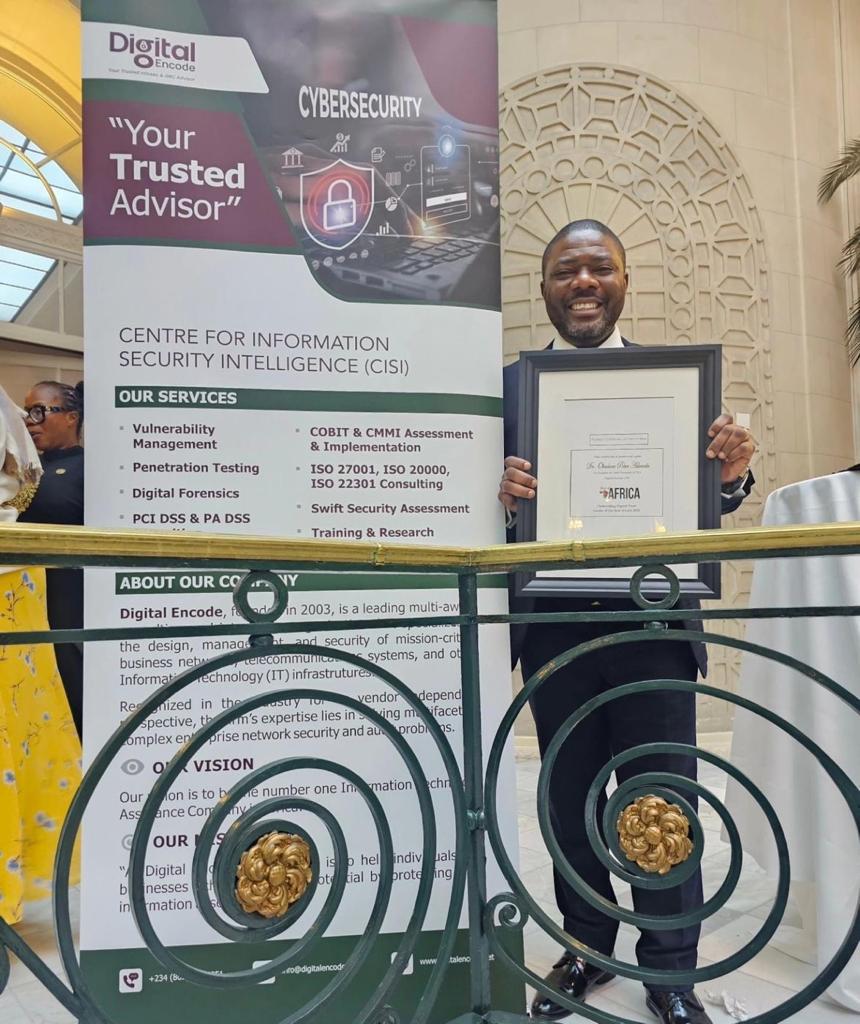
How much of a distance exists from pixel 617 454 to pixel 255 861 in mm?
990

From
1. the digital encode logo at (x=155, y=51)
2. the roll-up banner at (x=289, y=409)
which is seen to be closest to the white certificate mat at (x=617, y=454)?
the roll-up banner at (x=289, y=409)

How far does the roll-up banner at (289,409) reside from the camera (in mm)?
1488

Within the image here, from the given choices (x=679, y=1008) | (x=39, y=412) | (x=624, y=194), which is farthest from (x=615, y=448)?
(x=624, y=194)

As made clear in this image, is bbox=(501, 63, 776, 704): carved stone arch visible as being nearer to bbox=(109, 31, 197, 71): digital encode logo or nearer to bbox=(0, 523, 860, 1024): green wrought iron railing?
bbox=(109, 31, 197, 71): digital encode logo

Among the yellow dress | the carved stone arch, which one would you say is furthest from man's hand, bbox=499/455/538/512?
the carved stone arch

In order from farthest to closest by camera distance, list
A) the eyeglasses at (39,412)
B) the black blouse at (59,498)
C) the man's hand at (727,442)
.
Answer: the eyeglasses at (39,412) < the black blouse at (59,498) < the man's hand at (727,442)

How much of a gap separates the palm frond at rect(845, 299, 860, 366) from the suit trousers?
4.55 m

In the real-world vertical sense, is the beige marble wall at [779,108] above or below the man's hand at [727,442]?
above

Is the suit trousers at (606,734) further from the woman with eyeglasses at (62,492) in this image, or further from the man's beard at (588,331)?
the woman with eyeglasses at (62,492)

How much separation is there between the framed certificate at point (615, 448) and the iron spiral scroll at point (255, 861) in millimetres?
599

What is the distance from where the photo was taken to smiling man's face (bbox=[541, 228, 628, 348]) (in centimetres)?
178

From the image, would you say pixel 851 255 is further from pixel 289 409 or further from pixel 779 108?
pixel 289 409

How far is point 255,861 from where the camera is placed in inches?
37.3

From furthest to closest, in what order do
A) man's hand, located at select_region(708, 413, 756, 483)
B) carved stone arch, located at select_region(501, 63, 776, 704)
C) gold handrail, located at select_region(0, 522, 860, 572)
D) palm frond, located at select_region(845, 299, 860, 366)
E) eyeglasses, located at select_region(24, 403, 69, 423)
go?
palm frond, located at select_region(845, 299, 860, 366), carved stone arch, located at select_region(501, 63, 776, 704), eyeglasses, located at select_region(24, 403, 69, 423), man's hand, located at select_region(708, 413, 756, 483), gold handrail, located at select_region(0, 522, 860, 572)
